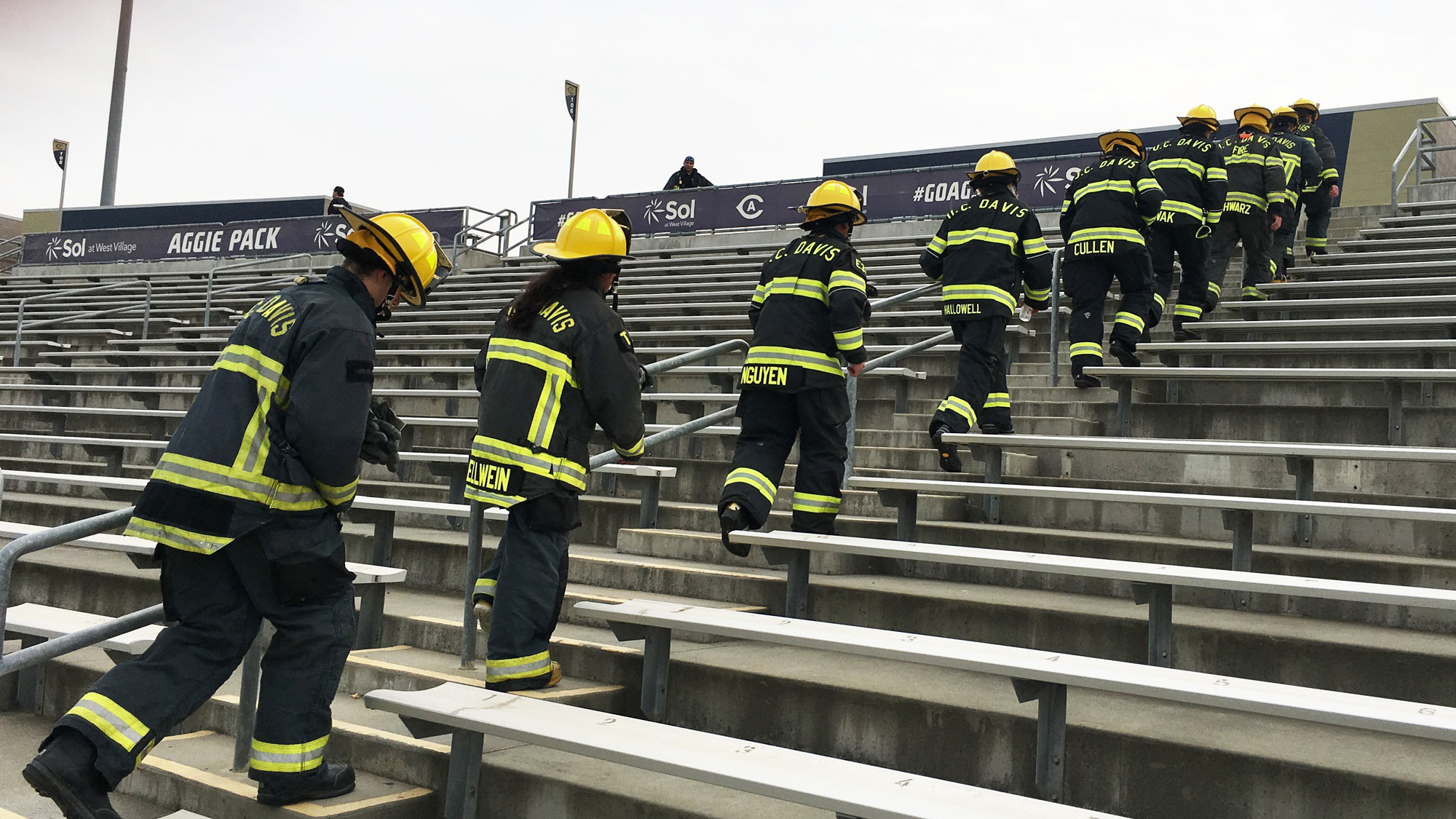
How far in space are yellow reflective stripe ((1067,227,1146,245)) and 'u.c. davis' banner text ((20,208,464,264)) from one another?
13415 mm

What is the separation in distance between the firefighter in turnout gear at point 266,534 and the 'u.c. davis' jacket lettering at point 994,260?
3.85m

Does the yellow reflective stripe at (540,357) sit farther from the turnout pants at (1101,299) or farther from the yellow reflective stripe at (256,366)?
the turnout pants at (1101,299)

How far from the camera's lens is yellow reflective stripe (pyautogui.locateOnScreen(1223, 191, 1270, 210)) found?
9289 millimetres

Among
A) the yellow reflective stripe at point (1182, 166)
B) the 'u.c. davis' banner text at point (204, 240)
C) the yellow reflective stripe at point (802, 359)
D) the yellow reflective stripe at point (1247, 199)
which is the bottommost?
the yellow reflective stripe at point (802, 359)

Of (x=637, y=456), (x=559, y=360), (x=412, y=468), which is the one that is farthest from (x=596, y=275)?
(x=412, y=468)

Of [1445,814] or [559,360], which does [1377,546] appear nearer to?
[1445,814]

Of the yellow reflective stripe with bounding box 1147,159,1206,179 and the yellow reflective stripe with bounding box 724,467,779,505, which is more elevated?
the yellow reflective stripe with bounding box 1147,159,1206,179

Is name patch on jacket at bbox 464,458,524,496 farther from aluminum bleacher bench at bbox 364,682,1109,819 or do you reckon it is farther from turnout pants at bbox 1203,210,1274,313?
turnout pants at bbox 1203,210,1274,313

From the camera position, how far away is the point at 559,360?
409cm

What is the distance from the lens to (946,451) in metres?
6.15

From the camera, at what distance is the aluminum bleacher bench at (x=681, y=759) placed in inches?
109

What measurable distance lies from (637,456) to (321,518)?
1.24 m

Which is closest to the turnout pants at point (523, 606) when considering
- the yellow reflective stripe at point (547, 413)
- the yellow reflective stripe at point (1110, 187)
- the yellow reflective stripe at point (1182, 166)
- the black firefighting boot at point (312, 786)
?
the yellow reflective stripe at point (547, 413)

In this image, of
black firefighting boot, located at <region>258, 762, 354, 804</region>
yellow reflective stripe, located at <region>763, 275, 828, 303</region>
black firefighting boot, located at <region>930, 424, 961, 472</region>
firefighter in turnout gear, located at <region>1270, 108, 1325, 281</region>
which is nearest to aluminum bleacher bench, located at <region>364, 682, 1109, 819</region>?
black firefighting boot, located at <region>258, 762, 354, 804</region>
